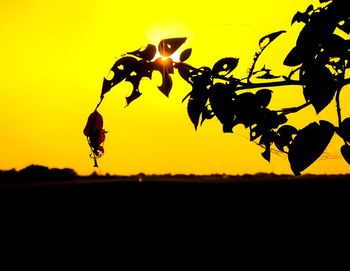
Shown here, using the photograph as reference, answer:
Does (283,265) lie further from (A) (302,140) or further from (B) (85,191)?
(A) (302,140)

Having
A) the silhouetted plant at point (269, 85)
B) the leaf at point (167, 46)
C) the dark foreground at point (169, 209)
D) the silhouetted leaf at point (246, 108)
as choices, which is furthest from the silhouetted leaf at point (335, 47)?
the dark foreground at point (169, 209)

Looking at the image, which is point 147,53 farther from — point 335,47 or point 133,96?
point 335,47

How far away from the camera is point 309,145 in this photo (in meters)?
1.27

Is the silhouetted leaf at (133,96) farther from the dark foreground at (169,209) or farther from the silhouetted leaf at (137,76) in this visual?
the dark foreground at (169,209)

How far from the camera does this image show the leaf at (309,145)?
4.09ft

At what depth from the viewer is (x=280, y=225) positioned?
383 inches

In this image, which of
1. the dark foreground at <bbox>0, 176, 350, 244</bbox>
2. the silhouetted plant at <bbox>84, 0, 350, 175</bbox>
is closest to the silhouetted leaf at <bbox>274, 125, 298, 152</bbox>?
the silhouetted plant at <bbox>84, 0, 350, 175</bbox>

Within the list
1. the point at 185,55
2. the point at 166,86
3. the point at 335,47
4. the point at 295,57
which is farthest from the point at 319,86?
the point at 185,55

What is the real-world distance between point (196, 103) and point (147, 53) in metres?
0.23

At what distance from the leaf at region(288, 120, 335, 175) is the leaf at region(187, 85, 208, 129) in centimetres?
32

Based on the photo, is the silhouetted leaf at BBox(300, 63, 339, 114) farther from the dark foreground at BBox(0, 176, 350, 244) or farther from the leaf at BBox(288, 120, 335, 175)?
the dark foreground at BBox(0, 176, 350, 244)

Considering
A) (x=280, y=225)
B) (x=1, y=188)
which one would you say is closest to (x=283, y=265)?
(x=280, y=225)

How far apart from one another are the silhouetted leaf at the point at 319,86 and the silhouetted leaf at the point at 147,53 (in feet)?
1.81

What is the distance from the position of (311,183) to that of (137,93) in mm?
10976
